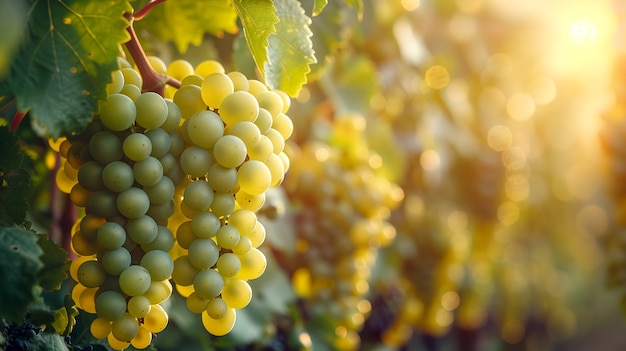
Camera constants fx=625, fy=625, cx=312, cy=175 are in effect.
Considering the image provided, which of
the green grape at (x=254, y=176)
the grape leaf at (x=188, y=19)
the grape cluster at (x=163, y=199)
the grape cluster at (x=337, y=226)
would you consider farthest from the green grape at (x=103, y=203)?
the grape cluster at (x=337, y=226)

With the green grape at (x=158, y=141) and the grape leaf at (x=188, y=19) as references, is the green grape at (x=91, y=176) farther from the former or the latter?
the grape leaf at (x=188, y=19)

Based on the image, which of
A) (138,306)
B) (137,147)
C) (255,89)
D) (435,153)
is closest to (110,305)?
(138,306)

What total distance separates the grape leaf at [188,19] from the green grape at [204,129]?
33 cm

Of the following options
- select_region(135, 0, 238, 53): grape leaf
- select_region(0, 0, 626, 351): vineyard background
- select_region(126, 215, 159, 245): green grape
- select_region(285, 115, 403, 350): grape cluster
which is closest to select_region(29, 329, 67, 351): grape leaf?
select_region(0, 0, 626, 351): vineyard background

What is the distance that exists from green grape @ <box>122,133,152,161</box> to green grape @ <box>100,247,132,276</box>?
73 mm

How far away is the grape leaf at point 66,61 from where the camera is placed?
47 cm

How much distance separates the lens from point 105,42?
1.62ft

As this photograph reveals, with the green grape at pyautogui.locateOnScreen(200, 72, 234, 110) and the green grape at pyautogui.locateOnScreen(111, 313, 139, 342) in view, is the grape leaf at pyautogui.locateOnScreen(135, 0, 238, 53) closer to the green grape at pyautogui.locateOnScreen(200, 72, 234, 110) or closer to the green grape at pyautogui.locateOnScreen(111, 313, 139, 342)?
the green grape at pyautogui.locateOnScreen(200, 72, 234, 110)

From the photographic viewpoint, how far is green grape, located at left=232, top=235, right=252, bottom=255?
0.51 m

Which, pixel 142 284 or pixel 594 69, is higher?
pixel 594 69

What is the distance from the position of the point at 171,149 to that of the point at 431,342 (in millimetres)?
2010

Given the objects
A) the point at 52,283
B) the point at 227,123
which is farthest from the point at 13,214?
the point at 227,123

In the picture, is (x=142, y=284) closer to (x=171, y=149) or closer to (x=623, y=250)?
(x=171, y=149)

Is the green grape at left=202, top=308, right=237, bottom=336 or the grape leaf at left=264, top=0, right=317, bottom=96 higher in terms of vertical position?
the grape leaf at left=264, top=0, right=317, bottom=96
